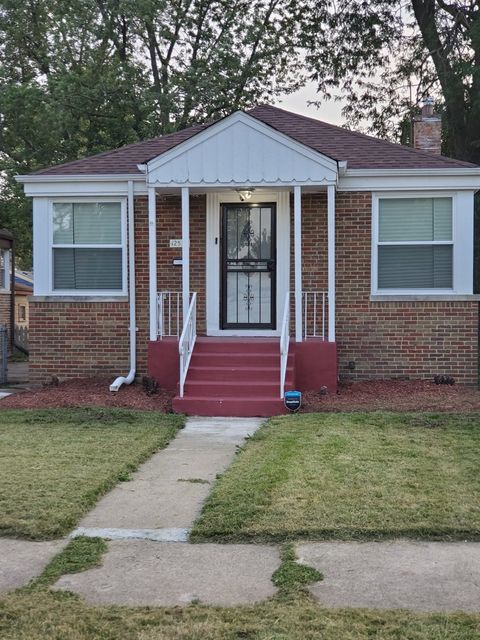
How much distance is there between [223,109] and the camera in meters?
20.7

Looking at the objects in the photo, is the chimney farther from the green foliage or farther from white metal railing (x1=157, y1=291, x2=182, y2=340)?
the green foliage

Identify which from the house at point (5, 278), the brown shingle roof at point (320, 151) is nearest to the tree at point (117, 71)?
the house at point (5, 278)

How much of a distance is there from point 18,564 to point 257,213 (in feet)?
25.9

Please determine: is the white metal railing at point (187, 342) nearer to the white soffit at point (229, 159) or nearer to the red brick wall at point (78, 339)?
the red brick wall at point (78, 339)

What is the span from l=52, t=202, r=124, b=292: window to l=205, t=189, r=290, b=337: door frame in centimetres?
141

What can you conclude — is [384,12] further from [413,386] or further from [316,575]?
[316,575]

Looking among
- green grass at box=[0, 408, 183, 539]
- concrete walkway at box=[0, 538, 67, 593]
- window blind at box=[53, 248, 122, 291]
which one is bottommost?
concrete walkway at box=[0, 538, 67, 593]

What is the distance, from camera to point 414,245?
1048 cm

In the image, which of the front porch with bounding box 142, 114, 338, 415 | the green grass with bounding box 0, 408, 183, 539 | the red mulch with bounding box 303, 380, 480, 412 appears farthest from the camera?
the front porch with bounding box 142, 114, 338, 415

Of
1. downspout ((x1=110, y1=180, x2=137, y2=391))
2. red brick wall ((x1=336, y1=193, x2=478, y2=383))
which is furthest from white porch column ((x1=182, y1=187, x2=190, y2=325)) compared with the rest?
red brick wall ((x1=336, y1=193, x2=478, y2=383))

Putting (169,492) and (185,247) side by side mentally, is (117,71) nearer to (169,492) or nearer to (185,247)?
(185,247)

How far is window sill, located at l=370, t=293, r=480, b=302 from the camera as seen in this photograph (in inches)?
407

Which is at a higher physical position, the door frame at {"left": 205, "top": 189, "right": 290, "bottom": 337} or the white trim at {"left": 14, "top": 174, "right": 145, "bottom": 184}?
the white trim at {"left": 14, "top": 174, "right": 145, "bottom": 184}

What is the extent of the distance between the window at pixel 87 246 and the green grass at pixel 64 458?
317 centimetres
